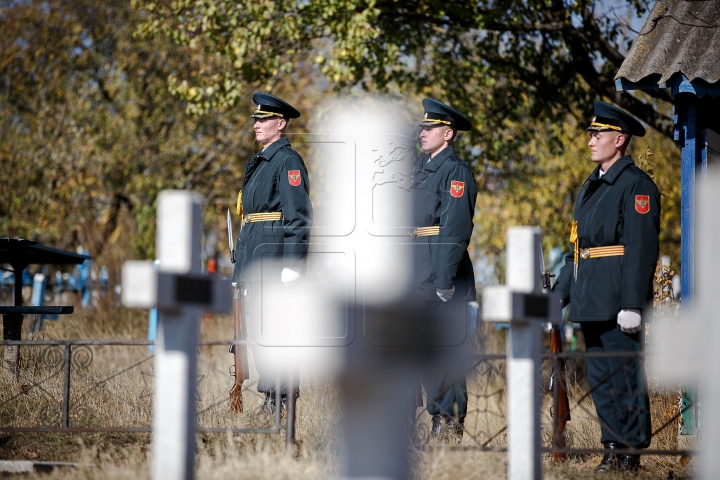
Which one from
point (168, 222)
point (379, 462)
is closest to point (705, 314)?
point (379, 462)

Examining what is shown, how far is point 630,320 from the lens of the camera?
4281mm

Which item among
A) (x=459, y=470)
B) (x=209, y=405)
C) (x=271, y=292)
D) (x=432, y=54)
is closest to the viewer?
(x=271, y=292)

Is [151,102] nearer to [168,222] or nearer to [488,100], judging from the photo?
[488,100]

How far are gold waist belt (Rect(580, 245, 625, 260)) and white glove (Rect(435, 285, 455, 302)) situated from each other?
3.09 feet

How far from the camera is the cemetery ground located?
3.60 meters

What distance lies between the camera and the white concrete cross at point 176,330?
98.5 inches

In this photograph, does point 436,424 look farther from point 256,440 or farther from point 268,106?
point 268,106

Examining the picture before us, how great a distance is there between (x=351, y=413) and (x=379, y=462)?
0.48 ft

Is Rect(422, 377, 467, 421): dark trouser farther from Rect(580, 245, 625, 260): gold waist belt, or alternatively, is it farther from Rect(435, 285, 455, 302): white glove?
Rect(580, 245, 625, 260): gold waist belt

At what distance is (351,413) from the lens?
239cm

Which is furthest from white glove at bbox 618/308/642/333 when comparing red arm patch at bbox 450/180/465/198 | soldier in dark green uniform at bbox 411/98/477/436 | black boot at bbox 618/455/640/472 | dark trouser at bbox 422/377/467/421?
red arm patch at bbox 450/180/465/198

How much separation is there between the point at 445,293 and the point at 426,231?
309mm

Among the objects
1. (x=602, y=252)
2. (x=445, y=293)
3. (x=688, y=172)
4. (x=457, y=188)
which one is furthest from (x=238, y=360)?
(x=688, y=172)

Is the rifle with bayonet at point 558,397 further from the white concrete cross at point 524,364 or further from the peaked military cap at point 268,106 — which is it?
the peaked military cap at point 268,106
